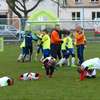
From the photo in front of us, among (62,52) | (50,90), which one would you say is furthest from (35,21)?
(50,90)

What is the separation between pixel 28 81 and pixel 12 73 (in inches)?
126

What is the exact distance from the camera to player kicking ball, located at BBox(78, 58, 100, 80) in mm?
18969

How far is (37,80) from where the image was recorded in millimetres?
19328

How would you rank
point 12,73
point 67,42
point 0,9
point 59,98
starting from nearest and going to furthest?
point 59,98 < point 12,73 < point 67,42 < point 0,9

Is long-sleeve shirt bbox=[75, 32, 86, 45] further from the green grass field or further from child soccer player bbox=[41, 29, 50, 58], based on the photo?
the green grass field

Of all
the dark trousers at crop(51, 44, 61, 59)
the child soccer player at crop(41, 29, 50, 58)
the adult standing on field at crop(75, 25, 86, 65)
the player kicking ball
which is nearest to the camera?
the player kicking ball

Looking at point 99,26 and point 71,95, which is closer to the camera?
point 71,95

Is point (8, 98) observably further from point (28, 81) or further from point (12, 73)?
point (12, 73)

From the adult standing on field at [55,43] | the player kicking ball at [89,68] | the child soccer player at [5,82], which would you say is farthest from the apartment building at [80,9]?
the child soccer player at [5,82]

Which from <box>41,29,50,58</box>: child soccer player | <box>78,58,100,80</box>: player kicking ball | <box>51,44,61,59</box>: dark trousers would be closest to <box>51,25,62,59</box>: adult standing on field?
<box>51,44,61,59</box>: dark trousers

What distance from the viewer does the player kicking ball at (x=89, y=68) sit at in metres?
19.0

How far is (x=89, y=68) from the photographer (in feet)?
62.9

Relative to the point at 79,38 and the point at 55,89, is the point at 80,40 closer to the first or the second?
the point at 79,38

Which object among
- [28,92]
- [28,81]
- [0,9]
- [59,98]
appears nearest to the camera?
[59,98]
